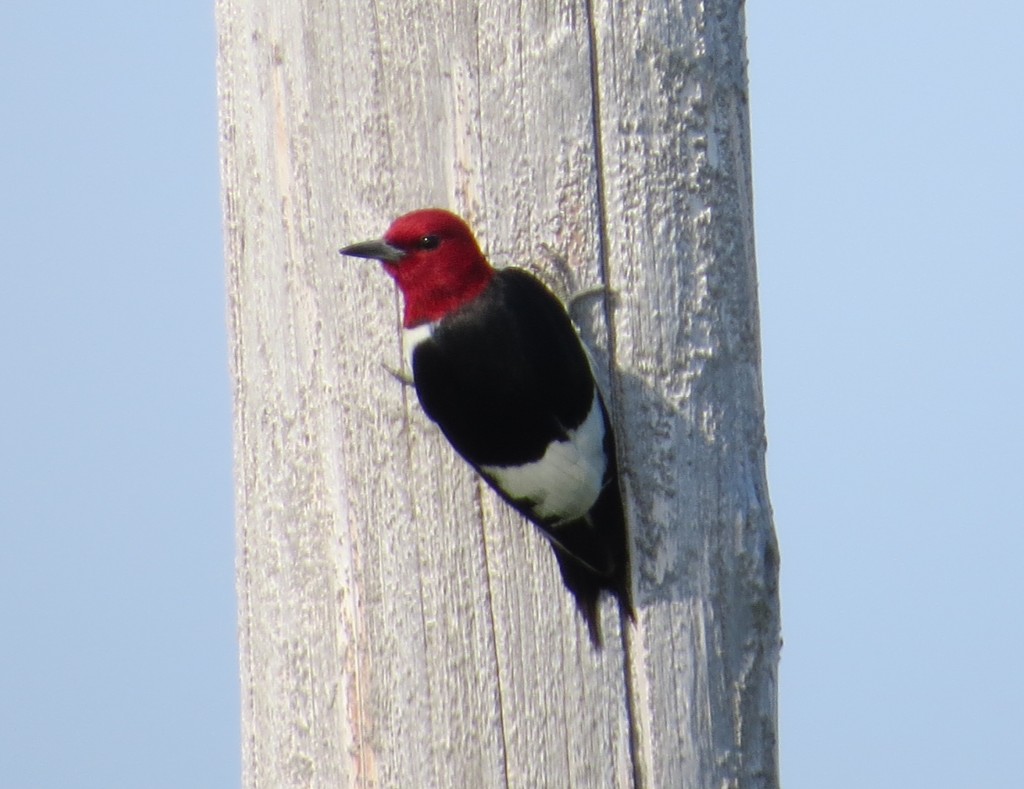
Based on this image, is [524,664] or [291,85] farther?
[291,85]

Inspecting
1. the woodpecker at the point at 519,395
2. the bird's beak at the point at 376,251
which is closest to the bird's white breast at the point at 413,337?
the woodpecker at the point at 519,395

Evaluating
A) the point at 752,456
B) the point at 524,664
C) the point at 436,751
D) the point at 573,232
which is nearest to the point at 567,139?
the point at 573,232

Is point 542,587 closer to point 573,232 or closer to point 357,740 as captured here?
point 357,740

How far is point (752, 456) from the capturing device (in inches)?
92.5

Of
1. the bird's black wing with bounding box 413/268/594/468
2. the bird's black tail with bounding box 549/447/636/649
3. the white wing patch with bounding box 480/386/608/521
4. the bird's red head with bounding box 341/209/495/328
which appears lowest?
the bird's black tail with bounding box 549/447/636/649

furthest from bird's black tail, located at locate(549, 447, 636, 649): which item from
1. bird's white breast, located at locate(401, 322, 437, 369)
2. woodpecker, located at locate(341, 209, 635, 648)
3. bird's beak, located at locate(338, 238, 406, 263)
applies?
bird's beak, located at locate(338, 238, 406, 263)

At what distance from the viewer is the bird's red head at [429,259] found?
2238mm

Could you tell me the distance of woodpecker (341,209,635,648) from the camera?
220cm

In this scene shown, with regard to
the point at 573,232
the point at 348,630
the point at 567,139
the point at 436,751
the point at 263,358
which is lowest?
the point at 436,751

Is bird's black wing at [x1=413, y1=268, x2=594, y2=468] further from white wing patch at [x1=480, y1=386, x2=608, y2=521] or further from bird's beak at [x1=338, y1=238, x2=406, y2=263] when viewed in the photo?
bird's beak at [x1=338, y1=238, x2=406, y2=263]

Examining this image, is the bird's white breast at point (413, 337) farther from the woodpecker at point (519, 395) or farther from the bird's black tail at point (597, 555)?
the bird's black tail at point (597, 555)

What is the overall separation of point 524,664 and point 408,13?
39.1 inches

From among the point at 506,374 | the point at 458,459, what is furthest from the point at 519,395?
the point at 458,459

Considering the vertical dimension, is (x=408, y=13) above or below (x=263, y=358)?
above
